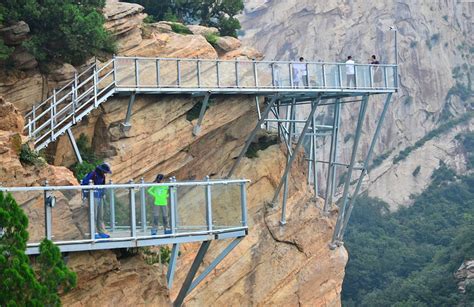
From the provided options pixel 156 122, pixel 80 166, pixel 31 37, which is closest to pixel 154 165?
pixel 156 122

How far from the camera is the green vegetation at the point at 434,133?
10612 cm

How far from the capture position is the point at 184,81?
30484mm

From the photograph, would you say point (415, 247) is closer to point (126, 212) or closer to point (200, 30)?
point (200, 30)

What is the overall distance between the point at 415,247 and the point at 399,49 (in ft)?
111

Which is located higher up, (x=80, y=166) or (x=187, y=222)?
(x=187, y=222)

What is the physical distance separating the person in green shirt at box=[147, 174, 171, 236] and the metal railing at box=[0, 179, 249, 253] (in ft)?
0.15

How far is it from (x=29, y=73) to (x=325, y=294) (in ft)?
48.0

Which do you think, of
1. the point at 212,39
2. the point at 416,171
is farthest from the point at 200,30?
the point at 416,171

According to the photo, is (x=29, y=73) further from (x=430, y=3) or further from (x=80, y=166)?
(x=430, y=3)

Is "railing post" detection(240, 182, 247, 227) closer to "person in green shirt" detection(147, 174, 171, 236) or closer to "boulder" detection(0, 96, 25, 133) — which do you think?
"person in green shirt" detection(147, 174, 171, 236)

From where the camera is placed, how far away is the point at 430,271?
73000 mm

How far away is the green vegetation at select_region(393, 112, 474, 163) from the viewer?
10612cm

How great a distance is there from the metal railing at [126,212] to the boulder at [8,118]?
421 centimetres

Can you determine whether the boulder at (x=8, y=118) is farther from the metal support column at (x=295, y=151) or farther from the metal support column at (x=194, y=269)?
the metal support column at (x=295, y=151)
